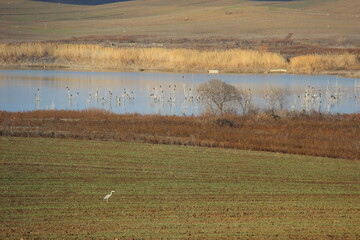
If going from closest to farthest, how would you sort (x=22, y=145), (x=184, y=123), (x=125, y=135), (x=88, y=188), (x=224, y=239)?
(x=224, y=239) < (x=88, y=188) < (x=22, y=145) < (x=125, y=135) < (x=184, y=123)

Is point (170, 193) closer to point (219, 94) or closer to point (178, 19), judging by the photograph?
point (219, 94)

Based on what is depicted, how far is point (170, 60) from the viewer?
6156cm

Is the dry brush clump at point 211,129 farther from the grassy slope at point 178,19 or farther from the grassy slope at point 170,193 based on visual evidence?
the grassy slope at point 178,19

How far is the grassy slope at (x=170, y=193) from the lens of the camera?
1155cm

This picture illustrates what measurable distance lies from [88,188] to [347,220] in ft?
16.5

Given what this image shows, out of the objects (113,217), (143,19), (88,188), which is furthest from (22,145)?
(143,19)

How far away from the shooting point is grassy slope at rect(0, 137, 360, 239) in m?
11.6

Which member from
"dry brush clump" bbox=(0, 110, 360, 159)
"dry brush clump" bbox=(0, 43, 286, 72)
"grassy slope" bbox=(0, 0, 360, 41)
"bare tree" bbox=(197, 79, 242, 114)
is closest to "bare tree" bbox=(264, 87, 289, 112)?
"bare tree" bbox=(197, 79, 242, 114)

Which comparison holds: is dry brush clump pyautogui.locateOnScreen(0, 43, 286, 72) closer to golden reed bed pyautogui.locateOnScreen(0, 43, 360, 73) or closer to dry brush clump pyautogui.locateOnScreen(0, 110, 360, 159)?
golden reed bed pyautogui.locateOnScreen(0, 43, 360, 73)

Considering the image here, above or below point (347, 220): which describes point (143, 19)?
above

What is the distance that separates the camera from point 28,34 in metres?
104

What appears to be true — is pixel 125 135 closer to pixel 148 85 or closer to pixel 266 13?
pixel 148 85

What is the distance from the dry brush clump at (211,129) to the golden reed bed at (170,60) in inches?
1148

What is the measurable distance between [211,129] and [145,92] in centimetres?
1742
